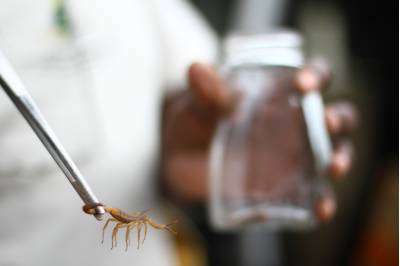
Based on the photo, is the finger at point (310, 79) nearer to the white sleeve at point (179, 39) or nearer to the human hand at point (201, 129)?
the human hand at point (201, 129)

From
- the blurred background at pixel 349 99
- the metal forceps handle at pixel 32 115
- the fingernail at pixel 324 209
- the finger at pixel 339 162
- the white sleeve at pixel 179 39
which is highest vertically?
the metal forceps handle at pixel 32 115

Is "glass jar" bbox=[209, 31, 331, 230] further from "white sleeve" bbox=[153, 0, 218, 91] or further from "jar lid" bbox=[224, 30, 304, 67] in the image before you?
"white sleeve" bbox=[153, 0, 218, 91]

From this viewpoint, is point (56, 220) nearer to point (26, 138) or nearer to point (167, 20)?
point (26, 138)

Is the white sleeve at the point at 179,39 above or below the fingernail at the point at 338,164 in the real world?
above

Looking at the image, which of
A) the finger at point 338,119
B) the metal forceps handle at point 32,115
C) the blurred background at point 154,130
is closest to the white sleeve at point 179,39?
the blurred background at point 154,130

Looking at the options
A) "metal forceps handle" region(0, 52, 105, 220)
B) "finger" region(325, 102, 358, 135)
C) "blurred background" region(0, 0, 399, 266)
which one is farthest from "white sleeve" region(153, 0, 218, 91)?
"metal forceps handle" region(0, 52, 105, 220)

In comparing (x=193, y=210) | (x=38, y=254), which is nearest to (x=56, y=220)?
(x=38, y=254)
